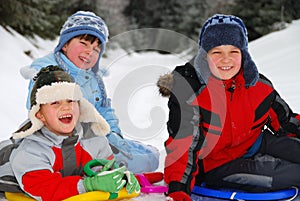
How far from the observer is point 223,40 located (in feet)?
6.47

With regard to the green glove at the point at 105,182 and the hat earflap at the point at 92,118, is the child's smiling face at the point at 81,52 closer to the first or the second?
the hat earflap at the point at 92,118

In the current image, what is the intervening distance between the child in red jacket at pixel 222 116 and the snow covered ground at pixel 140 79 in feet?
0.68

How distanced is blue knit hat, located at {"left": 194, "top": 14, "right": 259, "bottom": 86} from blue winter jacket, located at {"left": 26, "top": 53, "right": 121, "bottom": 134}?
81 centimetres

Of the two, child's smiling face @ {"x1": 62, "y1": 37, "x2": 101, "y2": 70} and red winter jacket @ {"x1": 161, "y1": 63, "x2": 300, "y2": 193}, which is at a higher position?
child's smiling face @ {"x1": 62, "y1": 37, "x2": 101, "y2": 70}

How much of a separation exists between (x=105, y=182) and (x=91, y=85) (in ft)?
3.28

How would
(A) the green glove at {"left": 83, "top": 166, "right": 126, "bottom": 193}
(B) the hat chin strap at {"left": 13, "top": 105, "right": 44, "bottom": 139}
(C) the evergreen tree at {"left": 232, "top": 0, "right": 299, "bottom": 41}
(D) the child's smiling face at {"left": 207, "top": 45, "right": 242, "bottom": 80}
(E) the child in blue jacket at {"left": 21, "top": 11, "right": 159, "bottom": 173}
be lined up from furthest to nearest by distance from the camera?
(C) the evergreen tree at {"left": 232, "top": 0, "right": 299, "bottom": 41} < (E) the child in blue jacket at {"left": 21, "top": 11, "right": 159, "bottom": 173} < (D) the child's smiling face at {"left": 207, "top": 45, "right": 242, "bottom": 80} < (B) the hat chin strap at {"left": 13, "top": 105, "right": 44, "bottom": 139} < (A) the green glove at {"left": 83, "top": 166, "right": 126, "bottom": 193}

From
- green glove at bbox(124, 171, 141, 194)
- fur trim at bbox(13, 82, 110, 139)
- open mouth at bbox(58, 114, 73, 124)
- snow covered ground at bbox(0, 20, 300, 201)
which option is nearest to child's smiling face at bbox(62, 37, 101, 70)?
snow covered ground at bbox(0, 20, 300, 201)

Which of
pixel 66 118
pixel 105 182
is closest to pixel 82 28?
pixel 66 118

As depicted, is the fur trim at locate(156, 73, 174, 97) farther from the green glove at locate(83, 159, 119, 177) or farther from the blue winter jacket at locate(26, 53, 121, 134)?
the green glove at locate(83, 159, 119, 177)

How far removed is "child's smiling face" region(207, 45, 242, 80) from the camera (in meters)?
1.99

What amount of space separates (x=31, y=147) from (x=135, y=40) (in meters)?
1.35

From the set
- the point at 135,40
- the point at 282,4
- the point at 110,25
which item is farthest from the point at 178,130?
the point at 110,25

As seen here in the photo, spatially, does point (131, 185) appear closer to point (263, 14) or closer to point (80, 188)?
point (80, 188)

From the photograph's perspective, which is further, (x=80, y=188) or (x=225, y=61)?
(x=225, y=61)
